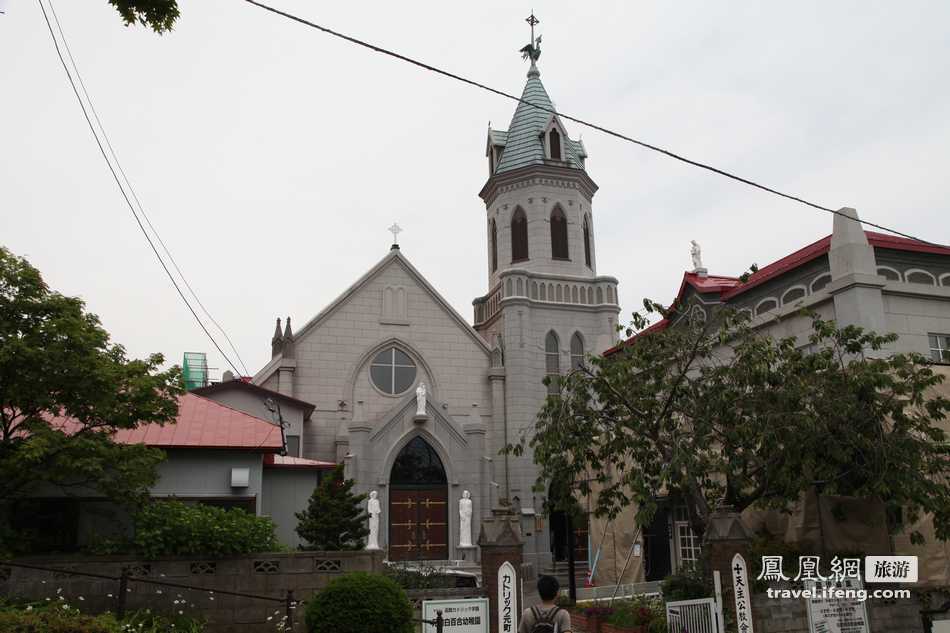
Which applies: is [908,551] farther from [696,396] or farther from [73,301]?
[73,301]

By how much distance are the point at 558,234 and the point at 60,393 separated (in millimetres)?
26982

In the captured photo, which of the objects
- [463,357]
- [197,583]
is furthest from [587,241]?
[197,583]

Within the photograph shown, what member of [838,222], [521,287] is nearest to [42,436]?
[838,222]

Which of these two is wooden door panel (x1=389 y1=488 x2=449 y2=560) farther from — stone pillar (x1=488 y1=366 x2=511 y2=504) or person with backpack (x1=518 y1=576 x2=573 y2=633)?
person with backpack (x1=518 y1=576 x2=573 y2=633)

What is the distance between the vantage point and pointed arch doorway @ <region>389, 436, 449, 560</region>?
3050 cm

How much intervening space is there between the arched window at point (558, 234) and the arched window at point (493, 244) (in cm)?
277

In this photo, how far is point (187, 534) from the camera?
15.1m

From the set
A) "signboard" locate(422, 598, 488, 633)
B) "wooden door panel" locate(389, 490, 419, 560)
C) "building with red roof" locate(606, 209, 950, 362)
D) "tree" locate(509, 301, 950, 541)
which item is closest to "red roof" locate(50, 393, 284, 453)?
"tree" locate(509, 301, 950, 541)

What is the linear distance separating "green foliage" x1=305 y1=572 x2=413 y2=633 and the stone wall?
2.99 metres

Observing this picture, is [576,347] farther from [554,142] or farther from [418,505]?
[418,505]

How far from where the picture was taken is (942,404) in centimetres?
1656

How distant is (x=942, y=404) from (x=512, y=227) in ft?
78.7

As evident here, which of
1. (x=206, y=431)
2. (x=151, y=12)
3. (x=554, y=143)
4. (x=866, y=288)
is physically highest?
(x=554, y=143)

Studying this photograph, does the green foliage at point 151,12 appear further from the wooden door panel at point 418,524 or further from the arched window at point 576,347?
the arched window at point 576,347
